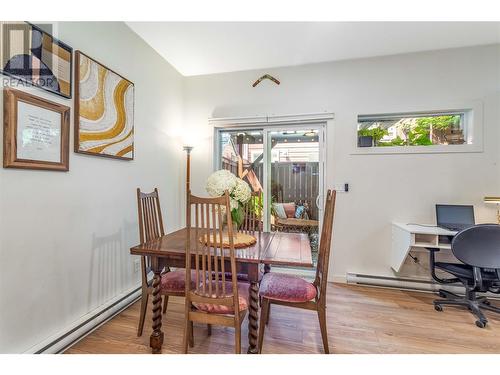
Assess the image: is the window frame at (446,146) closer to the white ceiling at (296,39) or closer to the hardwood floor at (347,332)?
the white ceiling at (296,39)

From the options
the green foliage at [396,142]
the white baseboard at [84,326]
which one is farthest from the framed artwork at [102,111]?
the green foliage at [396,142]

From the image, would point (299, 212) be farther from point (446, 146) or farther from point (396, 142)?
point (446, 146)

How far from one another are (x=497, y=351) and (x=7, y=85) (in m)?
3.57

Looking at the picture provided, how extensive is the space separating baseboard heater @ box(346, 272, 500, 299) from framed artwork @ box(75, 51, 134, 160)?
2.79m

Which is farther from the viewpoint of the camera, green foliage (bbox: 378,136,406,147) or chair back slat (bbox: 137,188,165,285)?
green foliage (bbox: 378,136,406,147)

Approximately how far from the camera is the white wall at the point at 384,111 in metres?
2.55

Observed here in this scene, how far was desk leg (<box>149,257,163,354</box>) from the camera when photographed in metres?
1.64

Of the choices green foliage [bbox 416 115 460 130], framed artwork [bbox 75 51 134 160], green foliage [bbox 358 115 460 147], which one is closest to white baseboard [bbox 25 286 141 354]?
framed artwork [bbox 75 51 134 160]

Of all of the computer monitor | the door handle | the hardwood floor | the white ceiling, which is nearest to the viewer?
the hardwood floor

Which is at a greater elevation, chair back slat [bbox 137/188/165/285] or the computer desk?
chair back slat [bbox 137/188/165/285]

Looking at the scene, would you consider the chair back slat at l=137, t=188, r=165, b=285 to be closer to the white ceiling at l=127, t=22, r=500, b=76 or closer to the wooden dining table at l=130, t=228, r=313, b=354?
the wooden dining table at l=130, t=228, r=313, b=354

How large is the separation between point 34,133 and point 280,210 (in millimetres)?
2523

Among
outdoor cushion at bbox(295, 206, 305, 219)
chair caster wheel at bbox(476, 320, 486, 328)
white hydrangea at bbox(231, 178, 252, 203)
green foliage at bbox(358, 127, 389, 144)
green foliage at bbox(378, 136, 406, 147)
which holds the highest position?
green foliage at bbox(358, 127, 389, 144)
